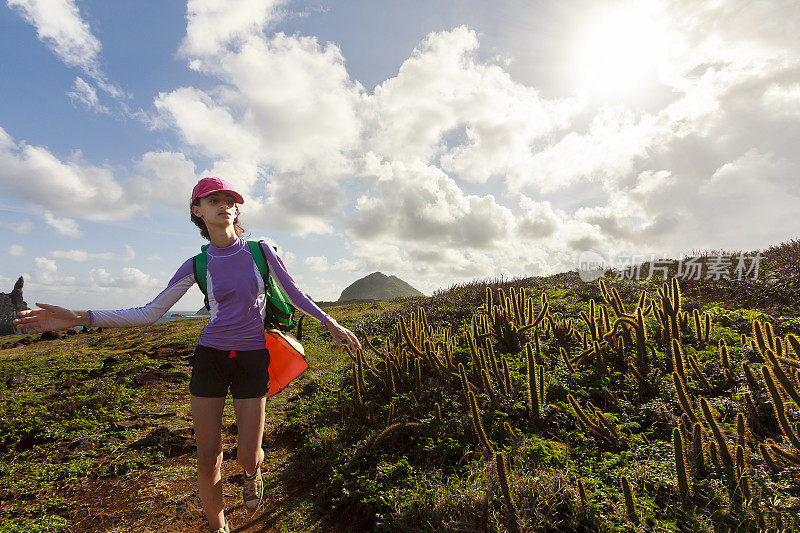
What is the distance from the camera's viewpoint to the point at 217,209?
3240mm

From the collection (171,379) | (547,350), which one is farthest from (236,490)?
(171,379)

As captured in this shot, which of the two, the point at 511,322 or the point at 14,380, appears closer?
the point at 511,322

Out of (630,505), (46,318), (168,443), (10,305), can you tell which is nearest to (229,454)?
(168,443)

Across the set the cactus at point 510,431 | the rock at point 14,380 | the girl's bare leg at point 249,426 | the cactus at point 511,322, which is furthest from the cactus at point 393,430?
the rock at point 14,380

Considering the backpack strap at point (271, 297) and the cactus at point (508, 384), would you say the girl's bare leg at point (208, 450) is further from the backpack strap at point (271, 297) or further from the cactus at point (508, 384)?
the cactus at point (508, 384)

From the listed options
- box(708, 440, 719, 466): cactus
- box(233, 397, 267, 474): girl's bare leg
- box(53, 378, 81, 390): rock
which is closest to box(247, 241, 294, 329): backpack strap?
box(233, 397, 267, 474): girl's bare leg

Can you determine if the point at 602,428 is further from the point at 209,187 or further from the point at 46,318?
the point at 46,318

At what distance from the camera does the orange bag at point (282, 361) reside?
3557mm

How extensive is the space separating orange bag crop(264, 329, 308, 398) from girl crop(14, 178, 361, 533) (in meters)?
0.22

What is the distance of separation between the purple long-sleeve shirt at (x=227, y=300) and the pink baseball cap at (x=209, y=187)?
443 millimetres

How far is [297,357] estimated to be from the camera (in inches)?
142

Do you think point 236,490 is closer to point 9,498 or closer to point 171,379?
point 9,498

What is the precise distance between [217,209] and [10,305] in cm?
8803

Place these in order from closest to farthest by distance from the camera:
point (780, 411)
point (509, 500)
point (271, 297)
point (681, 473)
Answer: point (509, 500) < point (681, 473) < point (780, 411) < point (271, 297)
